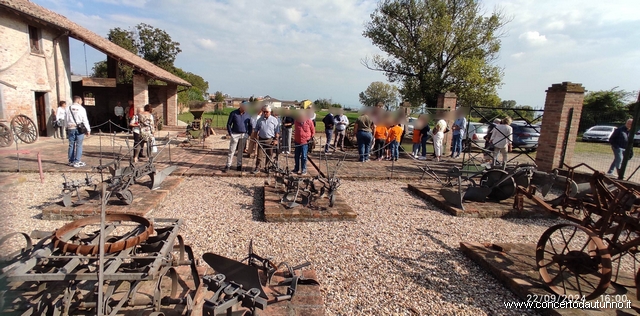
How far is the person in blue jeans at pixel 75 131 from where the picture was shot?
27.9 feet

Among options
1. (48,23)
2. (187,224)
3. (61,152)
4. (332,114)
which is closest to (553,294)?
(187,224)

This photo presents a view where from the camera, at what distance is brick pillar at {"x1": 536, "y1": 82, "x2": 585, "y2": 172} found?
28.0 feet

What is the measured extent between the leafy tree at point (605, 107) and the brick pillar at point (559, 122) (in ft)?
2.68

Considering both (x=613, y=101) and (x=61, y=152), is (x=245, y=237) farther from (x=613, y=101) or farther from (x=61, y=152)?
(x=613, y=101)

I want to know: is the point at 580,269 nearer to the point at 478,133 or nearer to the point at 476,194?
the point at 476,194

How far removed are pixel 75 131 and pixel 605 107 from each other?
99.2 ft

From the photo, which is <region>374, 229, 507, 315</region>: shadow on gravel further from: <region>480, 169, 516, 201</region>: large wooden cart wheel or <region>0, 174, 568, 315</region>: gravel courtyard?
<region>480, 169, 516, 201</region>: large wooden cart wheel

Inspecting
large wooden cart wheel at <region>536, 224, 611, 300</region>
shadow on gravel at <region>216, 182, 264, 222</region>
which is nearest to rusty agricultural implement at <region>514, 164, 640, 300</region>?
large wooden cart wheel at <region>536, 224, 611, 300</region>

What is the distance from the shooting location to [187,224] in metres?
5.32

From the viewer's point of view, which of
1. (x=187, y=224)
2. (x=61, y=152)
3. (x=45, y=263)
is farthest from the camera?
(x=61, y=152)

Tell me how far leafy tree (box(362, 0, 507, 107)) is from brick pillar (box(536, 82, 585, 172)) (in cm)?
1900

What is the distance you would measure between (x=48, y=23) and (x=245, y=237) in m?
14.9

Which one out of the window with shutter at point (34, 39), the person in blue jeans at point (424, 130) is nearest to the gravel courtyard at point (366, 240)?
the person in blue jeans at point (424, 130)

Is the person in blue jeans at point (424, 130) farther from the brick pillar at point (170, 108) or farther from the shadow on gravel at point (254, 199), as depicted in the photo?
the brick pillar at point (170, 108)
